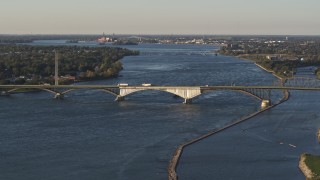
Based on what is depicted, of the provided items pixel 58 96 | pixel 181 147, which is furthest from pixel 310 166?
pixel 58 96

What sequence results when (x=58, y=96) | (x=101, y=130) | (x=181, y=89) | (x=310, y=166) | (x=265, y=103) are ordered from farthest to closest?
(x=58, y=96) → (x=181, y=89) → (x=265, y=103) → (x=101, y=130) → (x=310, y=166)

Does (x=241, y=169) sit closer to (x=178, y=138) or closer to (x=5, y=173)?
(x=178, y=138)

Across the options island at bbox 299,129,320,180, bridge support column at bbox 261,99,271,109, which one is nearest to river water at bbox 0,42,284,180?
bridge support column at bbox 261,99,271,109

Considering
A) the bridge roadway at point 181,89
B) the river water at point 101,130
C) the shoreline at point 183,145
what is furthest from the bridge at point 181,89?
the shoreline at point 183,145

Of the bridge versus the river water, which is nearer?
the river water

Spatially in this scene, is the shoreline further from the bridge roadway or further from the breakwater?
the bridge roadway

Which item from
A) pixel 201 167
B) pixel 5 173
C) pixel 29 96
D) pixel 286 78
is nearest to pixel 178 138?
pixel 201 167

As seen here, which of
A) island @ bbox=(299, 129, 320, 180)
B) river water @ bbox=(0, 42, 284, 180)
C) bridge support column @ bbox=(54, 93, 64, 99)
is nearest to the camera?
island @ bbox=(299, 129, 320, 180)

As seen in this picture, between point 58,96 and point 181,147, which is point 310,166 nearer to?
point 181,147

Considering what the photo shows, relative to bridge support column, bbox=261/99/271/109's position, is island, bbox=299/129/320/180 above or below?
below
